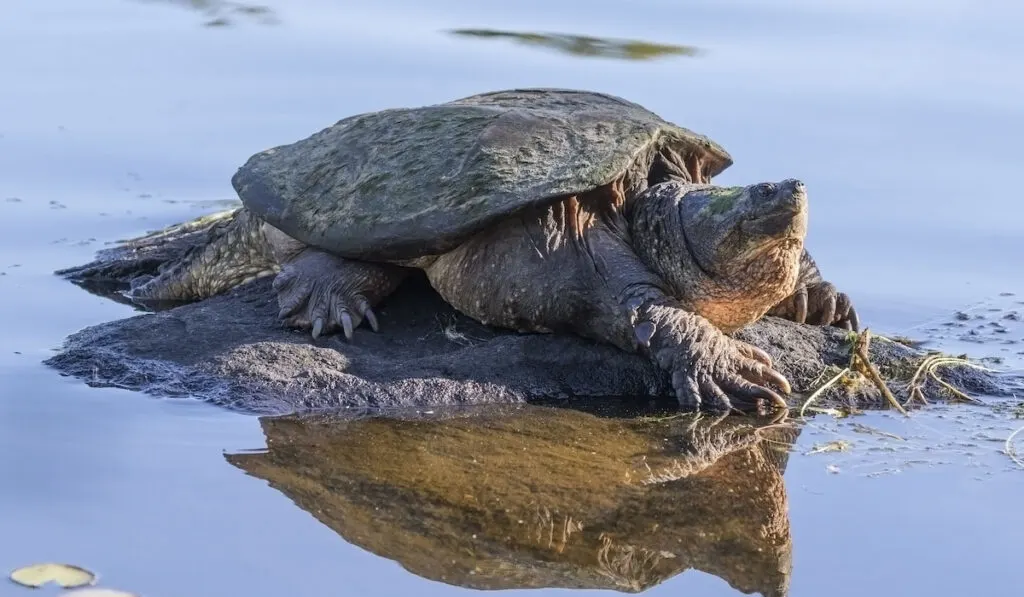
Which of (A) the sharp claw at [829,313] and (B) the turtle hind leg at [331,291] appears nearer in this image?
(B) the turtle hind leg at [331,291]

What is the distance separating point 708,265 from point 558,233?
1.53 feet

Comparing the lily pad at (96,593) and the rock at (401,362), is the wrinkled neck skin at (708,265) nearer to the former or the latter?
the rock at (401,362)

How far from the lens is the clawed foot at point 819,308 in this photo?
539cm

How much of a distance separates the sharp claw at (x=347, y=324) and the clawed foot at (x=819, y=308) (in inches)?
56.2

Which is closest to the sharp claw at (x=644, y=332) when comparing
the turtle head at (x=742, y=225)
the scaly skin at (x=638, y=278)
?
the scaly skin at (x=638, y=278)

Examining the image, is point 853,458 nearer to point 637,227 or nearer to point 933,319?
point 637,227

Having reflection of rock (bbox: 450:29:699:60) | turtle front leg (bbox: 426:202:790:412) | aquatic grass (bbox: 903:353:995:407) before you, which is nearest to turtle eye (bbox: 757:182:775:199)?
turtle front leg (bbox: 426:202:790:412)

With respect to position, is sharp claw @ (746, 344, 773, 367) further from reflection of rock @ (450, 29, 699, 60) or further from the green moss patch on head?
reflection of rock @ (450, 29, 699, 60)

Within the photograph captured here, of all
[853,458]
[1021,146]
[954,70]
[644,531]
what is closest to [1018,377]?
[853,458]

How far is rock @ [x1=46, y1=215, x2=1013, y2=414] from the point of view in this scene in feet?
15.4

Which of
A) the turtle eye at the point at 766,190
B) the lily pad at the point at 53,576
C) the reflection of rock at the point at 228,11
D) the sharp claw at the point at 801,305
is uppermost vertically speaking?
the reflection of rock at the point at 228,11

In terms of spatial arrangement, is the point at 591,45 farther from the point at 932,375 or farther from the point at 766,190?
the point at 766,190

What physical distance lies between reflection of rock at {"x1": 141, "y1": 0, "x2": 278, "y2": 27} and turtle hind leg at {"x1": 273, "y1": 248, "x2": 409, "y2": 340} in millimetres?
5296

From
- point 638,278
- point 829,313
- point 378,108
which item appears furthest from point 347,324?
point 378,108
